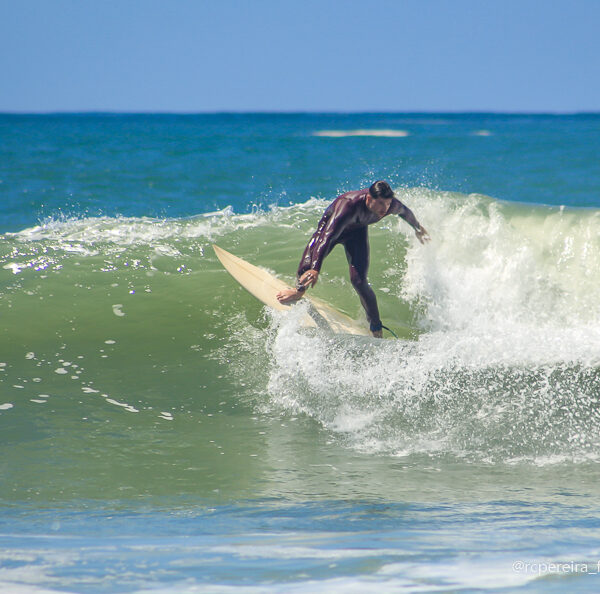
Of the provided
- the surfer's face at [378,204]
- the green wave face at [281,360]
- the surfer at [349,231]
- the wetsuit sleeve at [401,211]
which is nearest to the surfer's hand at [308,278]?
the surfer at [349,231]

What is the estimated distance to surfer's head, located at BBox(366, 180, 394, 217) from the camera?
4.99m

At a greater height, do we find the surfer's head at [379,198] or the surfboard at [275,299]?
the surfer's head at [379,198]

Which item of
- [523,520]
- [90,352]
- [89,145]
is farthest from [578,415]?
[89,145]

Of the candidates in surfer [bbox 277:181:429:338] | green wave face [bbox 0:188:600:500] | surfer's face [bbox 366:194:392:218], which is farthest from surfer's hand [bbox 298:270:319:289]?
surfer's face [bbox 366:194:392:218]

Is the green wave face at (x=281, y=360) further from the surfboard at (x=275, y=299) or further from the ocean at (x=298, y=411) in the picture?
the surfboard at (x=275, y=299)

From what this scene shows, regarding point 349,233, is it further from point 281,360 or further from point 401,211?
point 281,360

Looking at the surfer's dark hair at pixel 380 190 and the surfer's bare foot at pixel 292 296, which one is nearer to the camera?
the surfer's dark hair at pixel 380 190

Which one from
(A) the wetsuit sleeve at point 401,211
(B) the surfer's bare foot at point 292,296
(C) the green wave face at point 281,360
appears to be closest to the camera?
(C) the green wave face at point 281,360

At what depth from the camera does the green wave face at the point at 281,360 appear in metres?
3.88

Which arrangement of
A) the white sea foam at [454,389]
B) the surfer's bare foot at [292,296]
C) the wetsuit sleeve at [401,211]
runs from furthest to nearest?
the wetsuit sleeve at [401,211]
the surfer's bare foot at [292,296]
the white sea foam at [454,389]

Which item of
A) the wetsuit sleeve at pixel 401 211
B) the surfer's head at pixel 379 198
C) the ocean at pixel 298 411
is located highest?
the surfer's head at pixel 379 198

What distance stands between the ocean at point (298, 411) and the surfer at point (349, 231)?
0.43 m

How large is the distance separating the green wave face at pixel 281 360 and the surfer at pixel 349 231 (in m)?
0.43

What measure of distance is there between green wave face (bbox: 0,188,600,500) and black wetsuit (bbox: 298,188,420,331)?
0.50 meters
